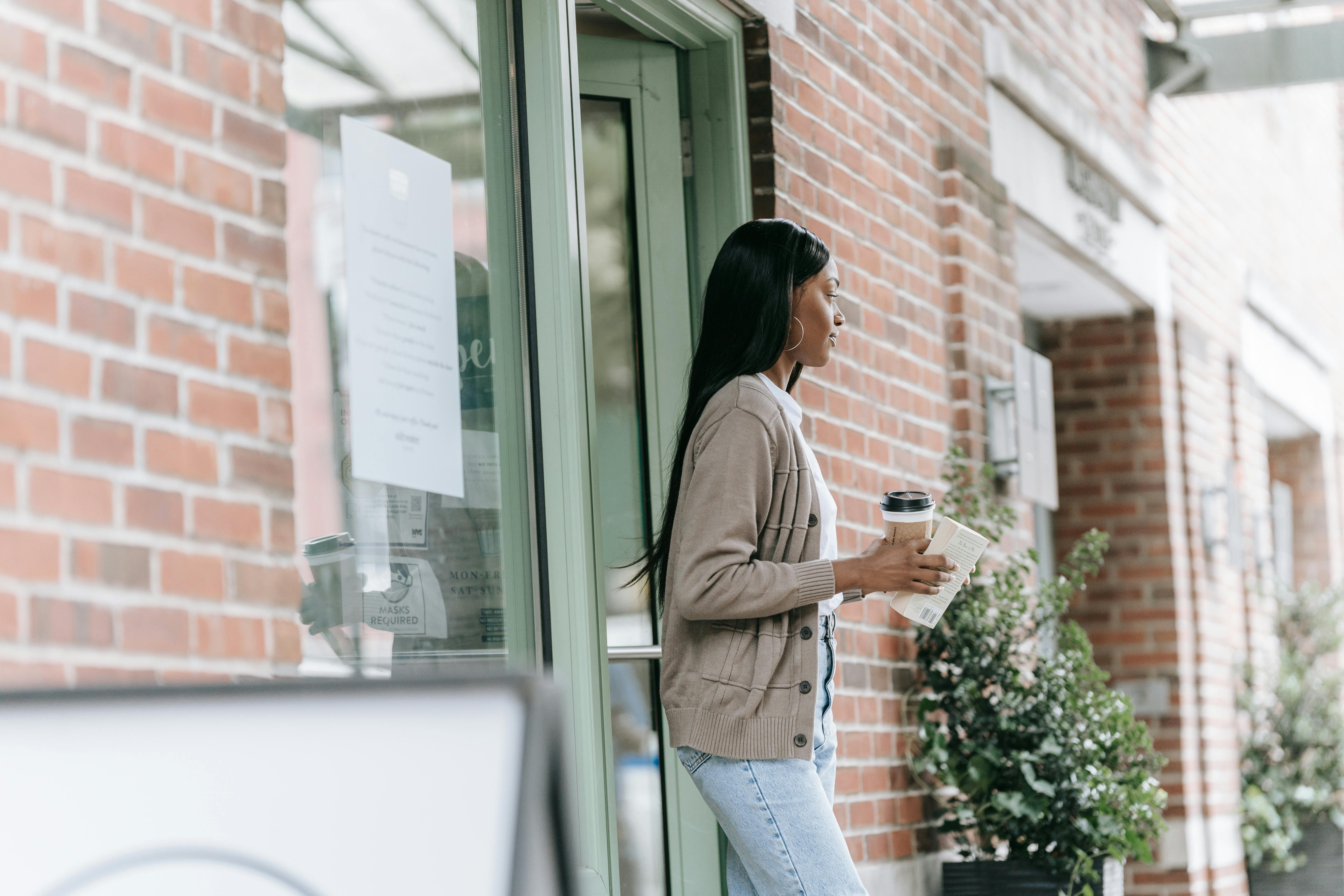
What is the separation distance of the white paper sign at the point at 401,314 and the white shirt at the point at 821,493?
0.57m

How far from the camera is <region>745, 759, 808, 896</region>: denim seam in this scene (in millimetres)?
2418

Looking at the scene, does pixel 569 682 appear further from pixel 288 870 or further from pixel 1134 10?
pixel 1134 10

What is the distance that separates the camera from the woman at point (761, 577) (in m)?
2.43

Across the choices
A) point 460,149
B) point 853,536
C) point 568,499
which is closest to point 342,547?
point 568,499

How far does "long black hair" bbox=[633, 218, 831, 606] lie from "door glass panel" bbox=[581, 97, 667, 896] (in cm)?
85

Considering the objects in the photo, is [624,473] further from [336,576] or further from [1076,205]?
[1076,205]

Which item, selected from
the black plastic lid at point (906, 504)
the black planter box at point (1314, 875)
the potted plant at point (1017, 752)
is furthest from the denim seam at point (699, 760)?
the black planter box at point (1314, 875)

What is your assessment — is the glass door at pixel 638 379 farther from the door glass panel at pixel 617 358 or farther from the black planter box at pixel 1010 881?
the black planter box at pixel 1010 881

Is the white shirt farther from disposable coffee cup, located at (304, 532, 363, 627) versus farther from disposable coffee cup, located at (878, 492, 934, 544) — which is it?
disposable coffee cup, located at (304, 532, 363, 627)

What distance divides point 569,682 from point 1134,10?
5.85 metres

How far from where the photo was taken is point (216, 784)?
2.30 ft

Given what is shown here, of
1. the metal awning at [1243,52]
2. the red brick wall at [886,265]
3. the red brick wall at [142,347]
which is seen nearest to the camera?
the red brick wall at [142,347]

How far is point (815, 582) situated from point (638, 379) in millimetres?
1402

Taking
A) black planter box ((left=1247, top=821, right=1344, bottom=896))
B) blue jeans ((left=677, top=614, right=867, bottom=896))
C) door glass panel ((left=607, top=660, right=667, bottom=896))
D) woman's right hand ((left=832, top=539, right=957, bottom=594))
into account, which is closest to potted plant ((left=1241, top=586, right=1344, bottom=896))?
black planter box ((left=1247, top=821, right=1344, bottom=896))
